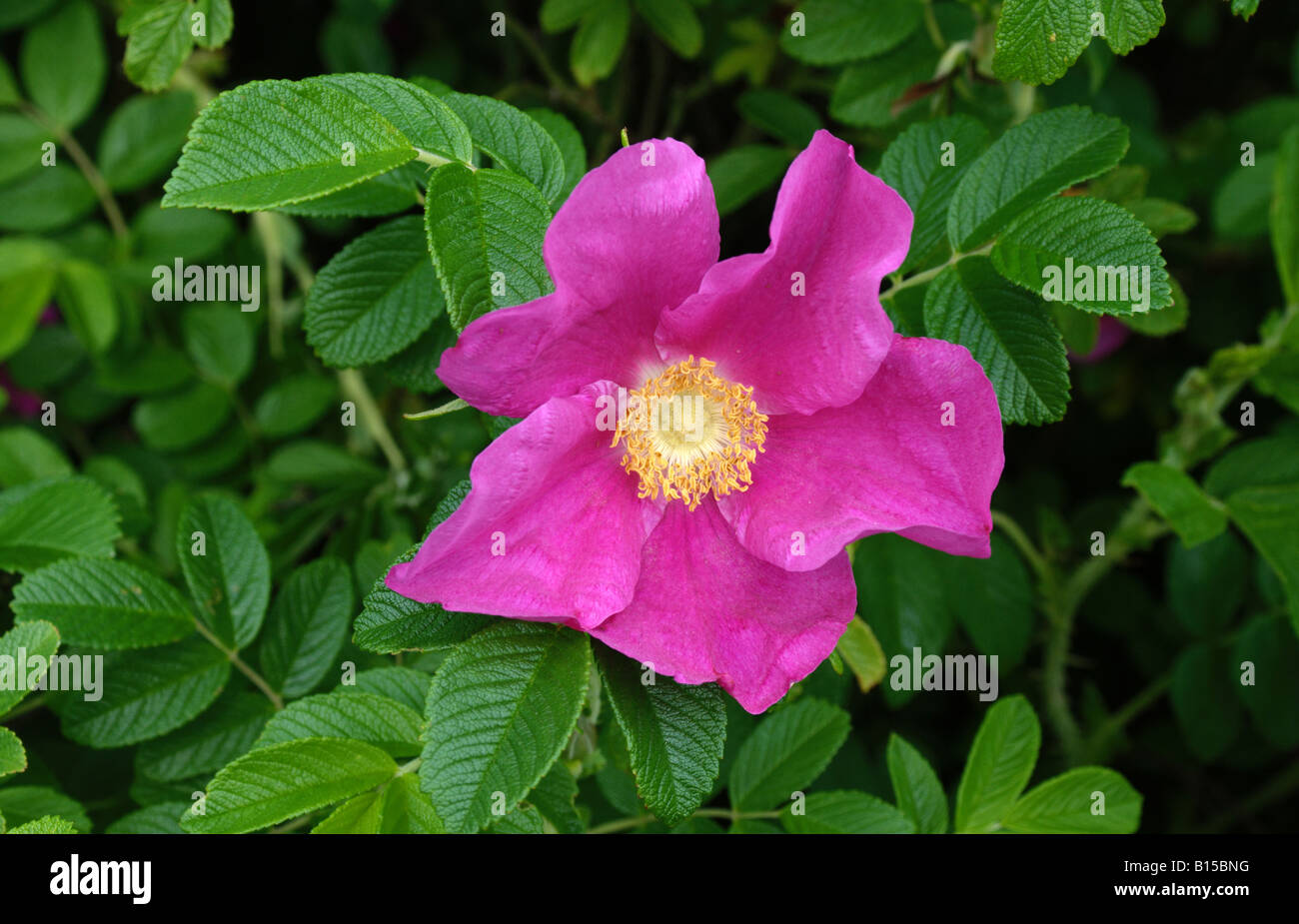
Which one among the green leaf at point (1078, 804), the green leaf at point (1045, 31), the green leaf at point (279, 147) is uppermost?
the green leaf at point (1045, 31)

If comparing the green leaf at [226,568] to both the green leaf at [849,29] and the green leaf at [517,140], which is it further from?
the green leaf at [849,29]

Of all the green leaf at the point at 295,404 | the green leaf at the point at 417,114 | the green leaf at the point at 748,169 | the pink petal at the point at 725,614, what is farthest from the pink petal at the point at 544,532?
the green leaf at the point at 295,404

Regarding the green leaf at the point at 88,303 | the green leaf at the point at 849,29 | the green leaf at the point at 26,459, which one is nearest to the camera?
the green leaf at the point at 849,29

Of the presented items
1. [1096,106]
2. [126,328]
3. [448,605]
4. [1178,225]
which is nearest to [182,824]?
[448,605]

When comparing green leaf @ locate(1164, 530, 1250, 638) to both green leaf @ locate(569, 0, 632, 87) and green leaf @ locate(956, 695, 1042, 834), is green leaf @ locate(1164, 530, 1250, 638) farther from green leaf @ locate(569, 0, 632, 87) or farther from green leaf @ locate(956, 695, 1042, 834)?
green leaf @ locate(569, 0, 632, 87)

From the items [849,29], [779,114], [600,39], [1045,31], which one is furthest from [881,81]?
[1045,31]

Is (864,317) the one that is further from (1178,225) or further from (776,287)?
(1178,225)

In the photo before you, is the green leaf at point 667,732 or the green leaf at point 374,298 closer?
the green leaf at point 667,732
